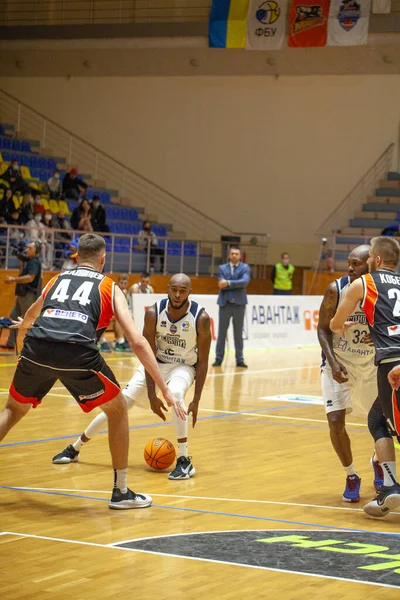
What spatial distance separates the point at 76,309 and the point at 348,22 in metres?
20.9

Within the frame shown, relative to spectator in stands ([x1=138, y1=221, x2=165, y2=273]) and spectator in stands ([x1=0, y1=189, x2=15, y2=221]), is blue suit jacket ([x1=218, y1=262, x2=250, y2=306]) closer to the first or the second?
spectator in stands ([x1=0, y1=189, x2=15, y2=221])

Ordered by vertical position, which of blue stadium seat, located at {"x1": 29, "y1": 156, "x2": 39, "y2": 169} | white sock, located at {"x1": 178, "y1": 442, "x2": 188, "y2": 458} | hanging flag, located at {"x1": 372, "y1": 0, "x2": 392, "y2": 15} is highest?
hanging flag, located at {"x1": 372, "y1": 0, "x2": 392, "y2": 15}

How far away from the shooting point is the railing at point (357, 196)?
1146 inches

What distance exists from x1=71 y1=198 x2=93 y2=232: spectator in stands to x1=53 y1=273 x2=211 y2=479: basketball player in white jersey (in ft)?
51.9

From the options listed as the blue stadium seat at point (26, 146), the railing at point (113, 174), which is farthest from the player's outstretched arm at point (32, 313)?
the railing at point (113, 174)

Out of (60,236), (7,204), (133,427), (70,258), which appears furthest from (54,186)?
(133,427)

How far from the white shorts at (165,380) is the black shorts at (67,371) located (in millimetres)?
1577

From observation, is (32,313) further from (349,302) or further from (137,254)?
(137,254)

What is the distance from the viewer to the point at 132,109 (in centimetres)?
3141

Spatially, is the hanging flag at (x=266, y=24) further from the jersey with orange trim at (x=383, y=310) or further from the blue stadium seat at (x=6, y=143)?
the jersey with orange trim at (x=383, y=310)

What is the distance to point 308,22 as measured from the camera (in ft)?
85.3

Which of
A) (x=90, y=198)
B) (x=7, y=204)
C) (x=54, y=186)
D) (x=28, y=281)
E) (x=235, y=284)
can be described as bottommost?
(x=28, y=281)

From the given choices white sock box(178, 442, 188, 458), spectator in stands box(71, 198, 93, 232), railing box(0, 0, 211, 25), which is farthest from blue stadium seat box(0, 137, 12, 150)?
white sock box(178, 442, 188, 458)

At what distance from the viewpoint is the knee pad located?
661 centimetres
